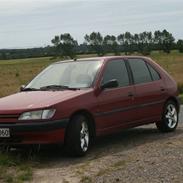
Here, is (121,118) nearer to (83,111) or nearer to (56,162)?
(83,111)

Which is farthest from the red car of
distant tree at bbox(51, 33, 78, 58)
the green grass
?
distant tree at bbox(51, 33, 78, 58)

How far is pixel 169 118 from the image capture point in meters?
11.0

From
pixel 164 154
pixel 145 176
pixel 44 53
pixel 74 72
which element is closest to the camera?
pixel 145 176

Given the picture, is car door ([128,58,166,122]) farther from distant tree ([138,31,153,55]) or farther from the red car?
distant tree ([138,31,153,55])

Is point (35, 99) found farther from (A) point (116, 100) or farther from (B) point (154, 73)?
(B) point (154, 73)

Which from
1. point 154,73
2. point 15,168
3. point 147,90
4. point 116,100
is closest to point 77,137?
point 15,168

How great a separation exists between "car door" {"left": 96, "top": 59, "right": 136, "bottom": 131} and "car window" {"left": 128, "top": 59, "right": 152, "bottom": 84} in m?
0.24

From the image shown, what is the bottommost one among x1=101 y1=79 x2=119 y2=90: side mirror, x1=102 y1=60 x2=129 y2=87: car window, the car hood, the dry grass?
the dry grass

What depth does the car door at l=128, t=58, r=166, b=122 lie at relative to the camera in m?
10.0

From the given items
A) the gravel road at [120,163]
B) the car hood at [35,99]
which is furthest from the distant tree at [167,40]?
the car hood at [35,99]

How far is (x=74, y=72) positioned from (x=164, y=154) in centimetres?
243

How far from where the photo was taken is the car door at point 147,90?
10.0 m

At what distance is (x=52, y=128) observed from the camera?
7.97 metres

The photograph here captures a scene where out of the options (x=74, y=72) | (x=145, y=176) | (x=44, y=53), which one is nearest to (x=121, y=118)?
(x=74, y=72)
